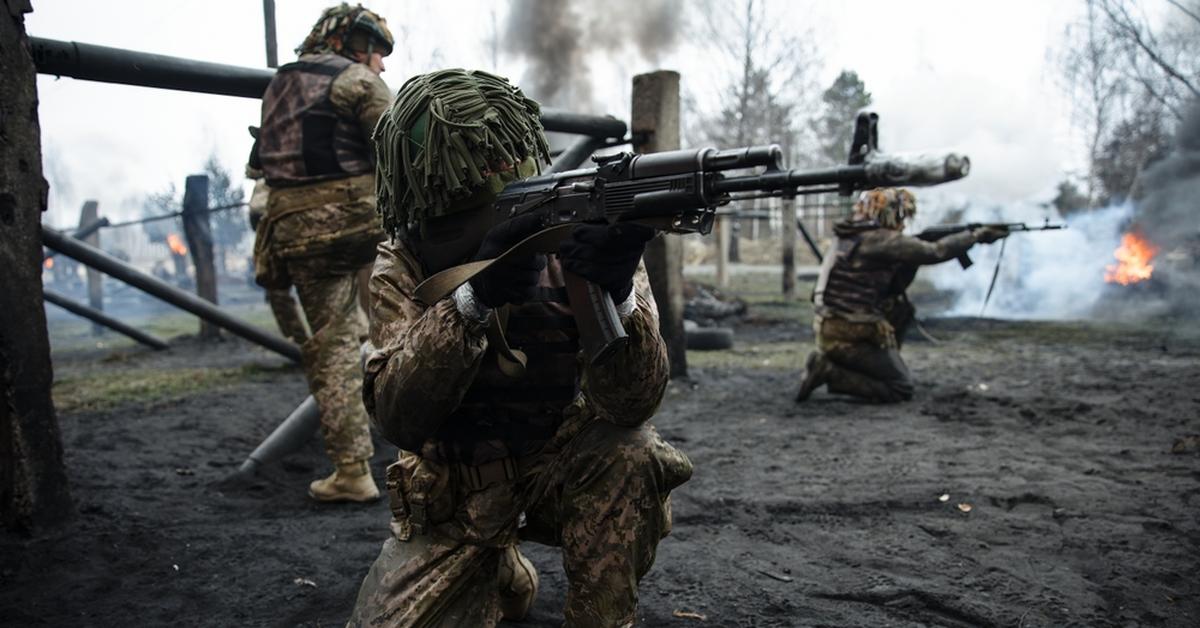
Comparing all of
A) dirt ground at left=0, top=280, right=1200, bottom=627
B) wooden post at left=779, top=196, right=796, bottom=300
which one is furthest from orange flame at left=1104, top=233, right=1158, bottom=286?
dirt ground at left=0, top=280, right=1200, bottom=627

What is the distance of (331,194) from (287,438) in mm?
1530

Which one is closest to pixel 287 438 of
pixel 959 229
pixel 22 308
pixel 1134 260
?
pixel 22 308

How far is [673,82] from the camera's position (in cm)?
654

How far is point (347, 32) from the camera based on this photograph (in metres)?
3.94

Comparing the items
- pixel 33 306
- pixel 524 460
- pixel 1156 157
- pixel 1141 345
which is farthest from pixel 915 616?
pixel 1156 157

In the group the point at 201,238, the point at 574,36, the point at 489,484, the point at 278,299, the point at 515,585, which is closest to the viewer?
the point at 489,484

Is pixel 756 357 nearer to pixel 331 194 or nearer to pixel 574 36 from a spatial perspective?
pixel 331 194

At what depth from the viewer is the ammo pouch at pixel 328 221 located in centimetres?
386

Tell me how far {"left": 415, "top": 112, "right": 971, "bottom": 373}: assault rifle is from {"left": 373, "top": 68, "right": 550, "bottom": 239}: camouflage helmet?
14cm

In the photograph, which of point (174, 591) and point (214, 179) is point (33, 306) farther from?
point (214, 179)

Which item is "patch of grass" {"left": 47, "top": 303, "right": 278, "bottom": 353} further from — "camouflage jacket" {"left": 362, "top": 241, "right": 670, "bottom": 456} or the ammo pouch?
"camouflage jacket" {"left": 362, "top": 241, "right": 670, "bottom": 456}

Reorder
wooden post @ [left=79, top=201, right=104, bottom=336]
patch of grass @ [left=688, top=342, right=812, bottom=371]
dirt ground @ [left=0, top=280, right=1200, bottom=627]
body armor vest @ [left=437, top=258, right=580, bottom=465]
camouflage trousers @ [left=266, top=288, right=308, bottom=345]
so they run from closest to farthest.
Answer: body armor vest @ [left=437, top=258, right=580, bottom=465]
dirt ground @ [left=0, top=280, right=1200, bottom=627]
camouflage trousers @ [left=266, top=288, right=308, bottom=345]
patch of grass @ [left=688, top=342, right=812, bottom=371]
wooden post @ [left=79, top=201, right=104, bottom=336]

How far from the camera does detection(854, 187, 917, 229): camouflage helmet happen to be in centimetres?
618

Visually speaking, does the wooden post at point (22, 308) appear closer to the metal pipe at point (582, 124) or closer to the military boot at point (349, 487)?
the military boot at point (349, 487)
